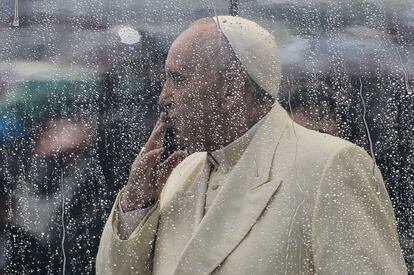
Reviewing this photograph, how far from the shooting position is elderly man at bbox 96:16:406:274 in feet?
5.47

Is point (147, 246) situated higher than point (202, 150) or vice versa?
point (202, 150)

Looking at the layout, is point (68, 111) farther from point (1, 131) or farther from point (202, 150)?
point (202, 150)

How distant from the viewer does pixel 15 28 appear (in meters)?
2.46

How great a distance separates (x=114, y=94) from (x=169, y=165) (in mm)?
638

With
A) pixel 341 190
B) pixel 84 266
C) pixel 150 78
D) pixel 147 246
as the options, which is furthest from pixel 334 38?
pixel 84 266

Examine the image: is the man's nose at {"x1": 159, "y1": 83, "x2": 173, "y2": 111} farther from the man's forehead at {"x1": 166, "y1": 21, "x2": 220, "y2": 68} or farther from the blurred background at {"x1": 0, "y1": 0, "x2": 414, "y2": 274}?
the blurred background at {"x1": 0, "y1": 0, "x2": 414, "y2": 274}

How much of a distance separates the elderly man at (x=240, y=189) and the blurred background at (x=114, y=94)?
1.57 ft

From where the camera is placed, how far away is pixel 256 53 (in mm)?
1780

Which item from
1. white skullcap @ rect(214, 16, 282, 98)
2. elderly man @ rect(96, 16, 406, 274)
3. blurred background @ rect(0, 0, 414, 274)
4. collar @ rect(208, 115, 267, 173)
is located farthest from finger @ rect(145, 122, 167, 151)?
blurred background @ rect(0, 0, 414, 274)

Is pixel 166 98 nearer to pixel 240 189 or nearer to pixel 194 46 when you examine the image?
pixel 194 46

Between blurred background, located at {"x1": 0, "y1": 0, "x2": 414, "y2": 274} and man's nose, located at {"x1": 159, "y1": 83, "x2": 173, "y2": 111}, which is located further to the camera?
blurred background, located at {"x1": 0, "y1": 0, "x2": 414, "y2": 274}

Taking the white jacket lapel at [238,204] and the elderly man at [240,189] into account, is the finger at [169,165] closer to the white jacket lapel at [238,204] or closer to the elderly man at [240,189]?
the elderly man at [240,189]

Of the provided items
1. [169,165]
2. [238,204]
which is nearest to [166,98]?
[169,165]

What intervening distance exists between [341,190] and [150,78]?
0.98m
